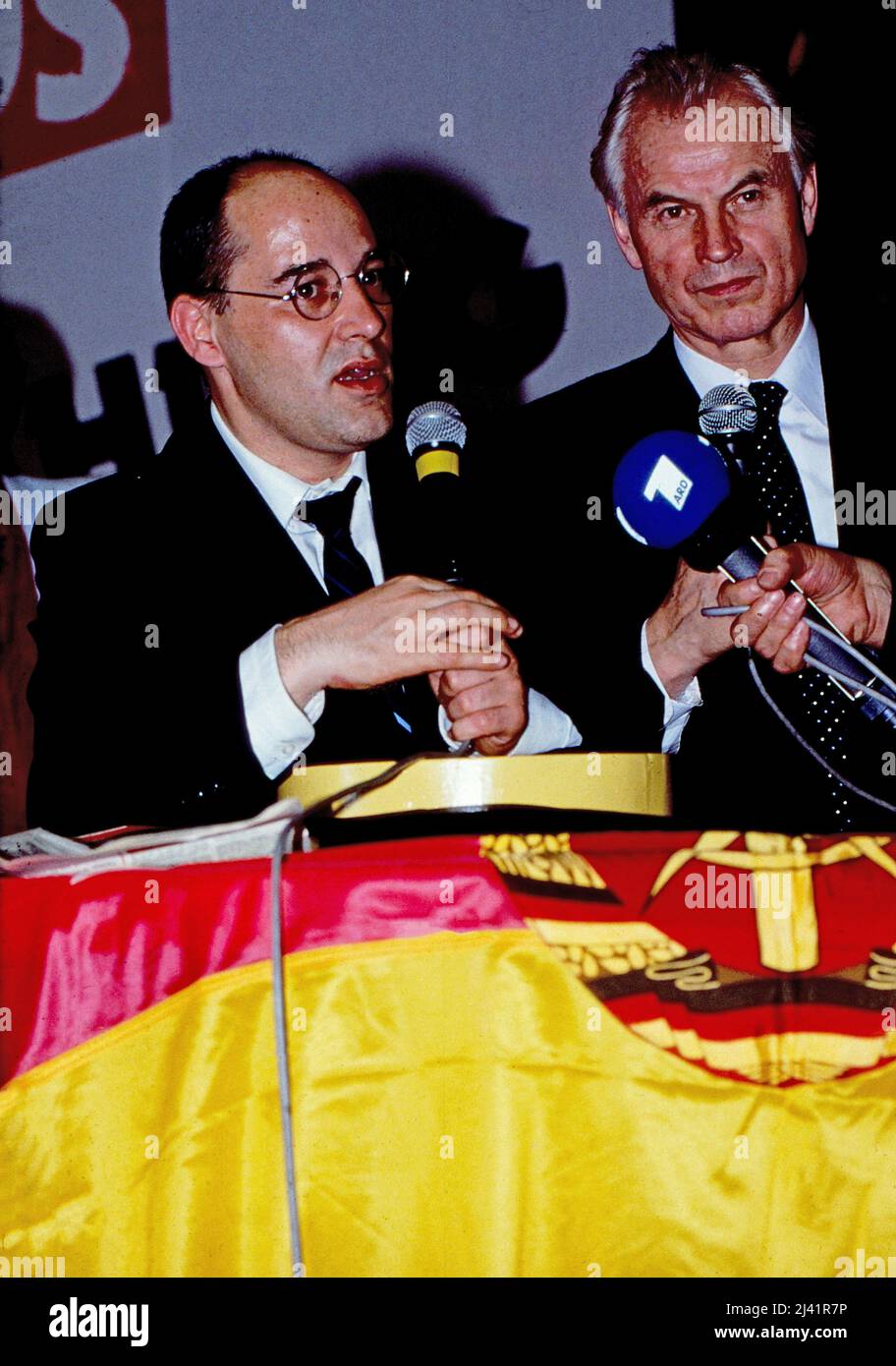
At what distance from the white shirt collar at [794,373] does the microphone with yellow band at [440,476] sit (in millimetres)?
601

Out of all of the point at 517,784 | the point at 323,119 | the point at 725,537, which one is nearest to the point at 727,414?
the point at 725,537

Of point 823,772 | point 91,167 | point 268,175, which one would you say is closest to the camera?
point 823,772

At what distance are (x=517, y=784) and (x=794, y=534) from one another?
2.46 ft

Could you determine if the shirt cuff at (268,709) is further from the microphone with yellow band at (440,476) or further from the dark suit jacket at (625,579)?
the dark suit jacket at (625,579)

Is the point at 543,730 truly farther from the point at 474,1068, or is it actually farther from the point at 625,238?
the point at 625,238

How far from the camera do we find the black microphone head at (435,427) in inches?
51.0

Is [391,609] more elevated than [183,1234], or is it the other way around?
[391,609]

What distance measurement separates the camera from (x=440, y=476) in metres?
1.27

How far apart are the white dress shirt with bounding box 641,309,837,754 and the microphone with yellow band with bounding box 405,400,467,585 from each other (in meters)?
0.60

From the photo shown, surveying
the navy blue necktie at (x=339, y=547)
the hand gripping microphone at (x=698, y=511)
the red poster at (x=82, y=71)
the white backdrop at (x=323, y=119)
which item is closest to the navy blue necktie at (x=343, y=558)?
the navy blue necktie at (x=339, y=547)

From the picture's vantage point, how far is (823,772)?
1.50 metres

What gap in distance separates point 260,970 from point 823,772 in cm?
87
